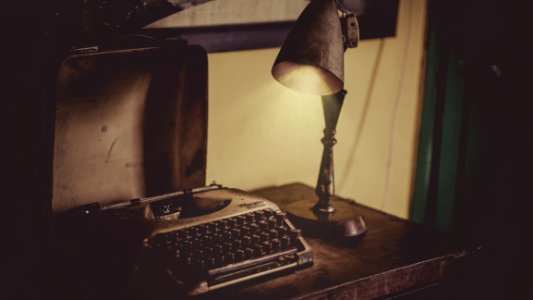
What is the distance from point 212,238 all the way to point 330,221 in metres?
0.38

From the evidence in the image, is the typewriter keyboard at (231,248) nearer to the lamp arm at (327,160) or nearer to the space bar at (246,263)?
the space bar at (246,263)

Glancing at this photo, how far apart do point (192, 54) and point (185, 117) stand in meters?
0.17

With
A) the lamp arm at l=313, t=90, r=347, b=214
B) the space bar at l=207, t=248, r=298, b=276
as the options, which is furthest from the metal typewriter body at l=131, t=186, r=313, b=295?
the lamp arm at l=313, t=90, r=347, b=214

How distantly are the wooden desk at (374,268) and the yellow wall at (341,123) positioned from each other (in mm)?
467

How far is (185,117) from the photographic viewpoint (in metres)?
1.54

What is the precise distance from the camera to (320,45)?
4.27 feet

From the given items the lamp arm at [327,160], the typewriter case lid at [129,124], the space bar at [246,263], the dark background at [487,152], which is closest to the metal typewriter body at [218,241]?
the space bar at [246,263]

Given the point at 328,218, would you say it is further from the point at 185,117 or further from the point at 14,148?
the point at 14,148

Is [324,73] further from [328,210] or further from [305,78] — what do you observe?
[328,210]

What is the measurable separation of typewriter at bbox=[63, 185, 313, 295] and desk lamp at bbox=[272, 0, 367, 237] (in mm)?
210

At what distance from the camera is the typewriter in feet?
3.87

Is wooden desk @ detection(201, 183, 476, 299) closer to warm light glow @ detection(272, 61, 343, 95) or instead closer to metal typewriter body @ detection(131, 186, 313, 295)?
metal typewriter body @ detection(131, 186, 313, 295)

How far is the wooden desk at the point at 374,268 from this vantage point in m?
1.23

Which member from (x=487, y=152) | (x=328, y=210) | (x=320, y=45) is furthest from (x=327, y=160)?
(x=487, y=152)
